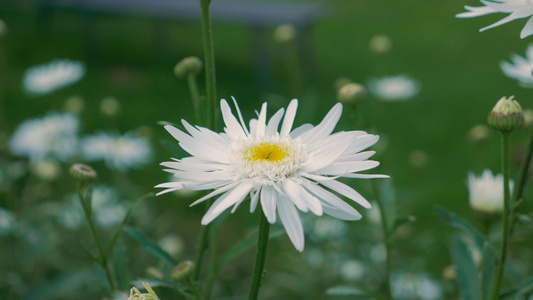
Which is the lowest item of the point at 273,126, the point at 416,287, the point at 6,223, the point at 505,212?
the point at 416,287

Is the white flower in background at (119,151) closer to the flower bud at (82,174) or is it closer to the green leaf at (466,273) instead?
the flower bud at (82,174)

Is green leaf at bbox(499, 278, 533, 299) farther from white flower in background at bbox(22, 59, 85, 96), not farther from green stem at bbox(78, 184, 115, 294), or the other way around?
white flower in background at bbox(22, 59, 85, 96)

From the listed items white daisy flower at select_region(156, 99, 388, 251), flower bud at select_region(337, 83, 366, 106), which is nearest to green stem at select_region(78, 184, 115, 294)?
white daisy flower at select_region(156, 99, 388, 251)

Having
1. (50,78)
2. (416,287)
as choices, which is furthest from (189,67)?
(50,78)

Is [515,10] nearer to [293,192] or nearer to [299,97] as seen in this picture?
[293,192]

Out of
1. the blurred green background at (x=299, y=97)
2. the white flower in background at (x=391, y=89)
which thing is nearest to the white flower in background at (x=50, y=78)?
the blurred green background at (x=299, y=97)

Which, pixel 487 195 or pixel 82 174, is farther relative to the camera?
pixel 487 195
